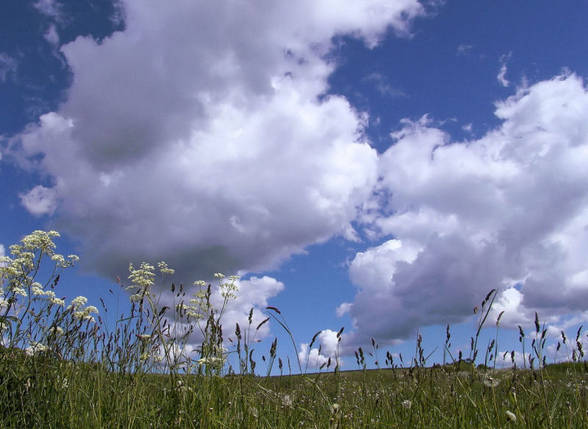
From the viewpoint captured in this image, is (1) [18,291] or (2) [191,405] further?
(1) [18,291]

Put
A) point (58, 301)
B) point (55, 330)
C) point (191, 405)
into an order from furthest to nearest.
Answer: point (58, 301)
point (55, 330)
point (191, 405)

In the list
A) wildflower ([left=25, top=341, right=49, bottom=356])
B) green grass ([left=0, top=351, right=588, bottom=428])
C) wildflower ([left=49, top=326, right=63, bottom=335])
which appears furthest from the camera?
wildflower ([left=25, top=341, right=49, bottom=356])

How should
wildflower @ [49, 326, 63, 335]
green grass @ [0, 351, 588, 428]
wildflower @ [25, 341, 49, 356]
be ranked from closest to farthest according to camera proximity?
green grass @ [0, 351, 588, 428] < wildflower @ [49, 326, 63, 335] < wildflower @ [25, 341, 49, 356]

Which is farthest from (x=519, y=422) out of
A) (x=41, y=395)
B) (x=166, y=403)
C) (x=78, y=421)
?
(x=41, y=395)

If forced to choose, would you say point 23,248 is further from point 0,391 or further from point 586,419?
point 586,419

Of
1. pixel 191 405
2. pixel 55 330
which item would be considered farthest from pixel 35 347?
pixel 191 405

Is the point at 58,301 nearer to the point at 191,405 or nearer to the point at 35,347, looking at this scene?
the point at 35,347

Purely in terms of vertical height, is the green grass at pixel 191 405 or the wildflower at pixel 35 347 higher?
the wildflower at pixel 35 347

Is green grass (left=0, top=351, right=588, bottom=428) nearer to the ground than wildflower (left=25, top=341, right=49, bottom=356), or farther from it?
nearer to the ground

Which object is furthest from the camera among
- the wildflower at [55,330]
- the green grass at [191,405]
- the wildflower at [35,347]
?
the wildflower at [35,347]

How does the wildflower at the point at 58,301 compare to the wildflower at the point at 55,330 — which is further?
the wildflower at the point at 58,301

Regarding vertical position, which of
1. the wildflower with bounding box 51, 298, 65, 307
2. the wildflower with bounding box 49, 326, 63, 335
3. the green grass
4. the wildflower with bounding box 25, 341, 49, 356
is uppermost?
the wildflower with bounding box 51, 298, 65, 307

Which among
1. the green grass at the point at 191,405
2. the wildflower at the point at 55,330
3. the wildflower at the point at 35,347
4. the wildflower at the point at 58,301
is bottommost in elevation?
the green grass at the point at 191,405

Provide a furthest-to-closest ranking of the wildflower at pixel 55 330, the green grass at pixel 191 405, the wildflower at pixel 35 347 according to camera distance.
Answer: the wildflower at pixel 35 347
the wildflower at pixel 55 330
the green grass at pixel 191 405
